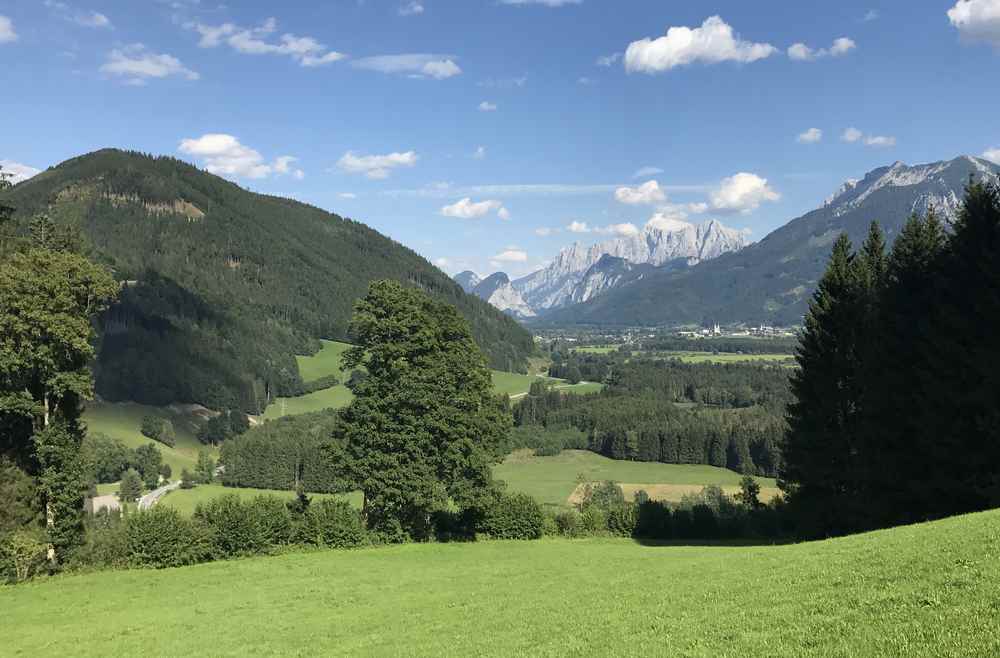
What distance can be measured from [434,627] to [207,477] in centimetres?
→ 12816

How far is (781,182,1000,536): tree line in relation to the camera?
30.9 m

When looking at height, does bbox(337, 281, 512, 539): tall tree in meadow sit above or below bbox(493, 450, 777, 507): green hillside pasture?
above

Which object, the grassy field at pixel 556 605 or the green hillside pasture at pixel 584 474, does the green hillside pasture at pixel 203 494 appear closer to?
the green hillside pasture at pixel 584 474

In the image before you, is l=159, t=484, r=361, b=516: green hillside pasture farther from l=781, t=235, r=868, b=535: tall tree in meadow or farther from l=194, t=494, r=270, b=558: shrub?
l=781, t=235, r=868, b=535: tall tree in meadow

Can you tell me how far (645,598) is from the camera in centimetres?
2067

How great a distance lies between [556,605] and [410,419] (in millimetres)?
24450

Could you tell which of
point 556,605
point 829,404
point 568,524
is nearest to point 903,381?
point 829,404

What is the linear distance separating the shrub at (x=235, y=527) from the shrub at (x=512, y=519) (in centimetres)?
1666

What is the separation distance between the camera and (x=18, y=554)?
35.4 m

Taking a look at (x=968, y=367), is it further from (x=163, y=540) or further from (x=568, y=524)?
(x=163, y=540)

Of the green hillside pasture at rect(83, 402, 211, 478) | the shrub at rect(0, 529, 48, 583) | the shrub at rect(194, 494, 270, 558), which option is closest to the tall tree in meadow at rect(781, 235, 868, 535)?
the shrub at rect(194, 494, 270, 558)

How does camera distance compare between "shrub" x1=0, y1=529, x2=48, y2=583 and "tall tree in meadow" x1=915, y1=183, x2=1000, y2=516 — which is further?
"shrub" x1=0, y1=529, x2=48, y2=583

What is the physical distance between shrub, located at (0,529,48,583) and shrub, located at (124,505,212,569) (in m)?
4.97

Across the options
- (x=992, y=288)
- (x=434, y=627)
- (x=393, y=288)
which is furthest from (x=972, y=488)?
(x=393, y=288)
